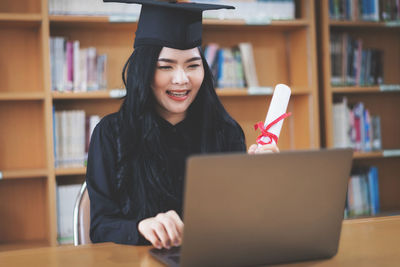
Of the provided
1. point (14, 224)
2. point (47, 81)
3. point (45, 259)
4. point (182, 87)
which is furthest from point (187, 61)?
point (14, 224)

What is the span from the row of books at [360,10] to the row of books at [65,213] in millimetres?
1914

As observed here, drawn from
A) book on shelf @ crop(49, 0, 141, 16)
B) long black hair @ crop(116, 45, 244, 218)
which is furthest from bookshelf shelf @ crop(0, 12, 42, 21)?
long black hair @ crop(116, 45, 244, 218)

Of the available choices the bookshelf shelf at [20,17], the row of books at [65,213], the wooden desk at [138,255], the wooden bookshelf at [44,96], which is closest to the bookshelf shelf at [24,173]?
the wooden bookshelf at [44,96]

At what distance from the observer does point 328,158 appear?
0.87 m

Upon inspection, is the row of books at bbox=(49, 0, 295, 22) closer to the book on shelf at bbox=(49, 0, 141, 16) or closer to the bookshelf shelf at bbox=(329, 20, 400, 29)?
the book on shelf at bbox=(49, 0, 141, 16)

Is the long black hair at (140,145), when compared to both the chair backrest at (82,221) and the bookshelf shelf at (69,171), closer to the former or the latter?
the chair backrest at (82,221)

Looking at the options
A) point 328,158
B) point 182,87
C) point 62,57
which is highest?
point 62,57

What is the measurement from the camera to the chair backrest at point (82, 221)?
1.53 m

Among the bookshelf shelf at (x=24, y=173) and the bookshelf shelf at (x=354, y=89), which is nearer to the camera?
the bookshelf shelf at (x=24, y=173)

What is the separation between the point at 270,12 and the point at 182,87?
1796 mm

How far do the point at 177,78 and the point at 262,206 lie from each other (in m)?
0.78

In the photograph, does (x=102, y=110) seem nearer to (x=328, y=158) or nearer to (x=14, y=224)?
(x=14, y=224)

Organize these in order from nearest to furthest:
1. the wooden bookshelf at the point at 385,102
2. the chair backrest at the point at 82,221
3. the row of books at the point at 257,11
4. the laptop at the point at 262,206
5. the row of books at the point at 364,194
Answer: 1. the laptop at the point at 262,206
2. the chair backrest at the point at 82,221
3. the row of books at the point at 257,11
4. the row of books at the point at 364,194
5. the wooden bookshelf at the point at 385,102

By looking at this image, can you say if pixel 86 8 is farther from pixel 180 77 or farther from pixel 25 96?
pixel 180 77
